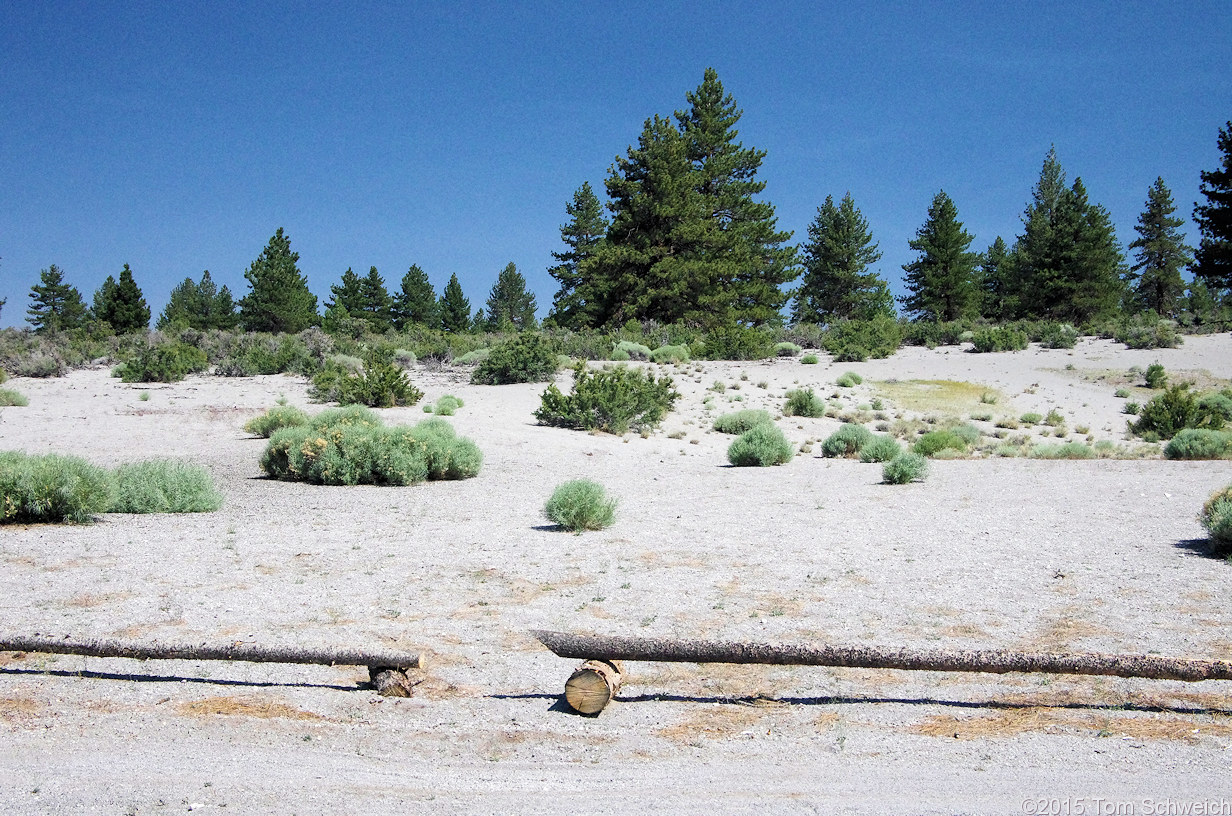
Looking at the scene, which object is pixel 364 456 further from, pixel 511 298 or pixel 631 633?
pixel 511 298

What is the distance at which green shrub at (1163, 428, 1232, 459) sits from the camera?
49.6ft

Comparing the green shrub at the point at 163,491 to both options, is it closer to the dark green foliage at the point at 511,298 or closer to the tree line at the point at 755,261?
the tree line at the point at 755,261

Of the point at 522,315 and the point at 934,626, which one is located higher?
the point at 522,315

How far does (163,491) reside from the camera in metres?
10.3

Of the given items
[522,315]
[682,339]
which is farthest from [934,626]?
[522,315]

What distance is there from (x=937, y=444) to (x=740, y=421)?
438cm

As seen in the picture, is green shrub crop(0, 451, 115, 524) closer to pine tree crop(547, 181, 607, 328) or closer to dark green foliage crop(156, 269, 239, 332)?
pine tree crop(547, 181, 607, 328)

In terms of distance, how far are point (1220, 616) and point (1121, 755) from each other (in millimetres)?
2734

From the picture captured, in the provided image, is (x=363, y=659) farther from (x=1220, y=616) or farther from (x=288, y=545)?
(x=1220, y=616)

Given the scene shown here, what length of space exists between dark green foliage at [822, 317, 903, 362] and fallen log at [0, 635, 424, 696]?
29195 mm

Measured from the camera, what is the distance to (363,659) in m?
4.86

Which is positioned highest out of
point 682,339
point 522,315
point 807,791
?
point 522,315

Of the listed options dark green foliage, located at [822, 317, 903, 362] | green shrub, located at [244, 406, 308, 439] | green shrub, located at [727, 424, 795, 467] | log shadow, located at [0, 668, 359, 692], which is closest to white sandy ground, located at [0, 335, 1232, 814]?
log shadow, located at [0, 668, 359, 692]

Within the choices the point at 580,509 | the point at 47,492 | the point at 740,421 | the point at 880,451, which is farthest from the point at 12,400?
the point at 880,451
